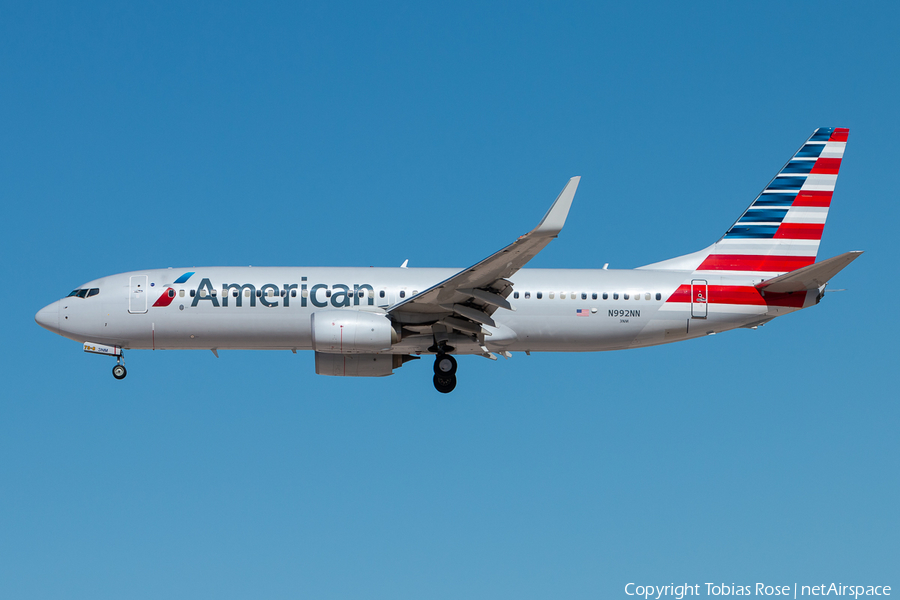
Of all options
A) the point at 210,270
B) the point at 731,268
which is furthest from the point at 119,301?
the point at 731,268

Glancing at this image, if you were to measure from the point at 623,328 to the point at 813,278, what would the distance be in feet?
20.2

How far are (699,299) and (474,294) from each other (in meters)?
8.11

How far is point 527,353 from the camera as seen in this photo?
3281 centimetres

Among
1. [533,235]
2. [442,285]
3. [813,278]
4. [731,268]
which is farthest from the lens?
[731,268]

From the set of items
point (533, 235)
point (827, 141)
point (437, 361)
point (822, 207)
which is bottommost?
point (437, 361)

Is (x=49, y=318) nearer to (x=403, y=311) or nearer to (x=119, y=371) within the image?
(x=119, y=371)

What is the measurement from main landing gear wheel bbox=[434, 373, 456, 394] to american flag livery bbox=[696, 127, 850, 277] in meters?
9.54

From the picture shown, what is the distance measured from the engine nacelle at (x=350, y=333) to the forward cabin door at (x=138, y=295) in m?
5.78

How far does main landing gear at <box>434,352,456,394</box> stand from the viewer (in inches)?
1237

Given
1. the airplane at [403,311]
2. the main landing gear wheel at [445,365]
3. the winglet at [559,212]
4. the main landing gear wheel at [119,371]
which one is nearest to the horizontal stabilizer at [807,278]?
the airplane at [403,311]

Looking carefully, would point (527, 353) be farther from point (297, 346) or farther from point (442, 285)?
point (297, 346)

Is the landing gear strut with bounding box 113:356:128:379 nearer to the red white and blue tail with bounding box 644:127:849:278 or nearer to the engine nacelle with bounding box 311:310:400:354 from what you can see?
the engine nacelle with bounding box 311:310:400:354

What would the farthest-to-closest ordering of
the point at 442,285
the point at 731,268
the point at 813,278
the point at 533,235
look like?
the point at 731,268
the point at 813,278
the point at 442,285
the point at 533,235

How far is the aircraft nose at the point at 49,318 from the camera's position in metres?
32.2
